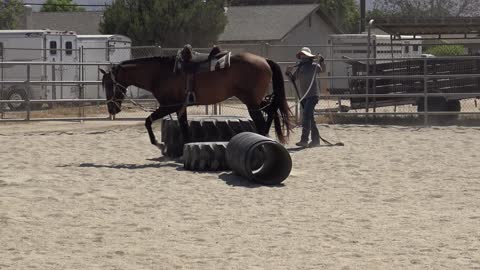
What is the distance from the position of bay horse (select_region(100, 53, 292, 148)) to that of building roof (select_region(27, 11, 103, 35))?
105 feet

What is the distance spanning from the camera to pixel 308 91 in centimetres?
1538

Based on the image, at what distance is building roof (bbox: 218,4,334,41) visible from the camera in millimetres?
43750

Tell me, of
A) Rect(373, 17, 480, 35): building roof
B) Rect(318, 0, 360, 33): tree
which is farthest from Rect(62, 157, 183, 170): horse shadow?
Rect(318, 0, 360, 33): tree

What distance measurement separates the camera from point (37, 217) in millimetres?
8648

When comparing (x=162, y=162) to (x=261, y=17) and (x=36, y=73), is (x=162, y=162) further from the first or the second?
(x=261, y=17)

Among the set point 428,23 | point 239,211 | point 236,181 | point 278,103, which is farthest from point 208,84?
point 428,23

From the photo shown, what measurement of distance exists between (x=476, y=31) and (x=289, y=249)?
1792 centimetres

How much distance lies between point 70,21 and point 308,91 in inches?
1334

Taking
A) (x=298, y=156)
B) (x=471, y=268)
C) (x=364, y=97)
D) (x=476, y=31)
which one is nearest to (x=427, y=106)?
(x=364, y=97)

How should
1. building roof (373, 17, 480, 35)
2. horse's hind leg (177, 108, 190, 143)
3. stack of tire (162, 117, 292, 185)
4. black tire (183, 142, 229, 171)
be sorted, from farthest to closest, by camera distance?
building roof (373, 17, 480, 35) < horse's hind leg (177, 108, 190, 143) < black tire (183, 142, 229, 171) < stack of tire (162, 117, 292, 185)

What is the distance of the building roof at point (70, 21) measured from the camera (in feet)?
151

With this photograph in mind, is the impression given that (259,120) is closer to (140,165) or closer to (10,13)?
(140,165)

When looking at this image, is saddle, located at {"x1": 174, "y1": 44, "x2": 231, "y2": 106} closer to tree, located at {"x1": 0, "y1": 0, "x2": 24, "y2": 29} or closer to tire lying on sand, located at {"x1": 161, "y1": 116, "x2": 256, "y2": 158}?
tire lying on sand, located at {"x1": 161, "y1": 116, "x2": 256, "y2": 158}

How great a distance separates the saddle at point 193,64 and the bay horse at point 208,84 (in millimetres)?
69
